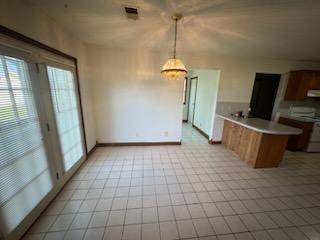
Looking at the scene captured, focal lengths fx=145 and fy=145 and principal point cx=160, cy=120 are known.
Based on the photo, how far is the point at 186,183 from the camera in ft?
8.22

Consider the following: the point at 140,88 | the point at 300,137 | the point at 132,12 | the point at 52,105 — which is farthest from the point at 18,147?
the point at 300,137

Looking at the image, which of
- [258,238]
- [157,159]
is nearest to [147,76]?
[157,159]

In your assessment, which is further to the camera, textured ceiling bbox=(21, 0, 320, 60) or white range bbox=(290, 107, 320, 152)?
white range bbox=(290, 107, 320, 152)

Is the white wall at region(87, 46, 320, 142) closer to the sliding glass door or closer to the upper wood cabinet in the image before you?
the upper wood cabinet

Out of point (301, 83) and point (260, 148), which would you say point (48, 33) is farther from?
point (301, 83)

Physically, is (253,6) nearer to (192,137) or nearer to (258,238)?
(258,238)

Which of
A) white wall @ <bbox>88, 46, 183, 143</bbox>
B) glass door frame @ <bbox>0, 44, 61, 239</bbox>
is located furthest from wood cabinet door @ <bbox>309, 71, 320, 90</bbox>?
glass door frame @ <bbox>0, 44, 61, 239</bbox>

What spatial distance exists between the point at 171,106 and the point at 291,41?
103 inches

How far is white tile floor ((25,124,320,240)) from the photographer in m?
1.68

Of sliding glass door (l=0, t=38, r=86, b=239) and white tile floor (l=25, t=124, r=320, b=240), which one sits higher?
sliding glass door (l=0, t=38, r=86, b=239)

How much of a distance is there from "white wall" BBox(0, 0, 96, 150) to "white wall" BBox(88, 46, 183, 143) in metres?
0.29

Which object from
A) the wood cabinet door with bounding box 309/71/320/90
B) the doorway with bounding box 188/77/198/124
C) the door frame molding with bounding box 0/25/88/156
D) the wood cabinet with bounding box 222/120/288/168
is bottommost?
the wood cabinet with bounding box 222/120/288/168

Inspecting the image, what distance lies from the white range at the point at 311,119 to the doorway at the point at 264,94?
587mm

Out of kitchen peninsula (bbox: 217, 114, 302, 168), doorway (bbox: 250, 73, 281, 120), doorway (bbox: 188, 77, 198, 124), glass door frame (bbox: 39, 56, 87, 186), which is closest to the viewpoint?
glass door frame (bbox: 39, 56, 87, 186)
